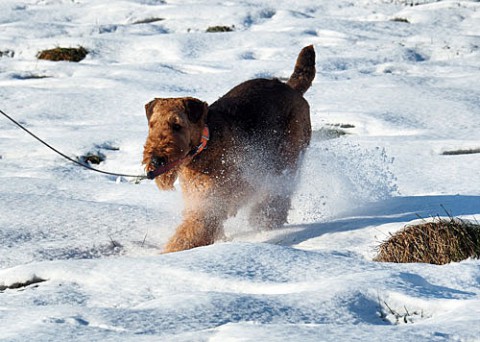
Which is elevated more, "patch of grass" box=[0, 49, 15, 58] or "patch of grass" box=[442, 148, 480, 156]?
"patch of grass" box=[0, 49, 15, 58]

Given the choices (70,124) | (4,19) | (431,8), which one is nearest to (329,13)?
(431,8)

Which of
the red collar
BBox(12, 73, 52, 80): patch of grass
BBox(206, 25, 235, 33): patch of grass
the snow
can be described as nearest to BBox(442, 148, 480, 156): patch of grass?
the snow

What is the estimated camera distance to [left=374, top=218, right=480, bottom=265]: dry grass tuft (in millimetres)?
3946

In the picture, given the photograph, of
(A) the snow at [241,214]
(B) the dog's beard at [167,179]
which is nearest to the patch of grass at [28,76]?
A: (A) the snow at [241,214]

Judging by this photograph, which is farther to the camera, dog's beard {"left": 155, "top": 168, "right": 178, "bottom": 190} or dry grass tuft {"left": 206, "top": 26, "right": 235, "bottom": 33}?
dry grass tuft {"left": 206, "top": 26, "right": 235, "bottom": 33}

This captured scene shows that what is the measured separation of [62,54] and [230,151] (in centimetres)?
601

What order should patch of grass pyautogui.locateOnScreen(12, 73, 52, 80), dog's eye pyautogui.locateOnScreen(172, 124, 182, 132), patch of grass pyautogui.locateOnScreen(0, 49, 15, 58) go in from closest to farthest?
1. dog's eye pyautogui.locateOnScreen(172, 124, 182, 132)
2. patch of grass pyautogui.locateOnScreen(12, 73, 52, 80)
3. patch of grass pyautogui.locateOnScreen(0, 49, 15, 58)

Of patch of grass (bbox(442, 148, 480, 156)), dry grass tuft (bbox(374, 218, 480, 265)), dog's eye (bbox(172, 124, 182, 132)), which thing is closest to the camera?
dry grass tuft (bbox(374, 218, 480, 265))

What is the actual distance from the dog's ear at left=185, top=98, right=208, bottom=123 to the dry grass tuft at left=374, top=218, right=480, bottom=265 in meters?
1.32

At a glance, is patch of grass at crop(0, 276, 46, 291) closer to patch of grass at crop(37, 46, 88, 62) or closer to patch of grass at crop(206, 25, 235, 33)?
patch of grass at crop(37, 46, 88, 62)

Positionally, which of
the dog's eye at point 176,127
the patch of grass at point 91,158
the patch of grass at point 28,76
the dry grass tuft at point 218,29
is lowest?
the patch of grass at point 91,158

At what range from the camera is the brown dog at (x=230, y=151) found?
452cm

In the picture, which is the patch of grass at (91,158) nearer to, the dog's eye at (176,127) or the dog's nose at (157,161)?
the dog's eye at (176,127)

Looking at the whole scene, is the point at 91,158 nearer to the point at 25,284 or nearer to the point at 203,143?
the point at 203,143
